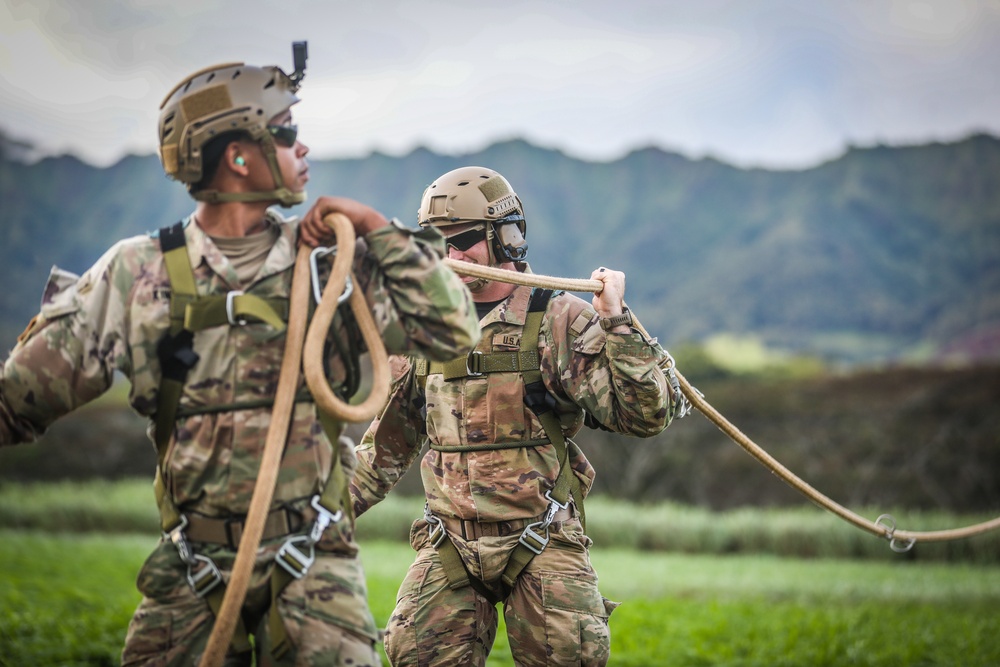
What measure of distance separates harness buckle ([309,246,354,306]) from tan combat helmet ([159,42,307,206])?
0.68 feet

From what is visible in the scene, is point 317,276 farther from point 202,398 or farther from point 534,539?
point 534,539

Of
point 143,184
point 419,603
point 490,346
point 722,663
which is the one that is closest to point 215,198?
point 490,346

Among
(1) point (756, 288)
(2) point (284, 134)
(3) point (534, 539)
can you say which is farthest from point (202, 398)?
(1) point (756, 288)

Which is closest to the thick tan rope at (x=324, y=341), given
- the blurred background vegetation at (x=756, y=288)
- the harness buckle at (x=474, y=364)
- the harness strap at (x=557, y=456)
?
the harness buckle at (x=474, y=364)

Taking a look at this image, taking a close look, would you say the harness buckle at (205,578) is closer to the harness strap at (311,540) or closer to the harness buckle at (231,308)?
the harness strap at (311,540)

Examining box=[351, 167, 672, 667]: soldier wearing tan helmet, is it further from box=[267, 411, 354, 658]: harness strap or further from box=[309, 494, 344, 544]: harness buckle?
box=[309, 494, 344, 544]: harness buckle

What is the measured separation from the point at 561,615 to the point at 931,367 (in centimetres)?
2008

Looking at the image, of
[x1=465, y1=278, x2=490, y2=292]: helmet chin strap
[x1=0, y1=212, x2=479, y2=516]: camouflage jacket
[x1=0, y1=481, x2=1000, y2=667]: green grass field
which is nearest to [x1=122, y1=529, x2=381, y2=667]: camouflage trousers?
[x1=0, y1=212, x2=479, y2=516]: camouflage jacket

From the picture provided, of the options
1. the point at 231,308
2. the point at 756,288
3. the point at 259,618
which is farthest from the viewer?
the point at 756,288

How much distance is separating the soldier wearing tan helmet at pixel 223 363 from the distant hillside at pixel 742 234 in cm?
2983

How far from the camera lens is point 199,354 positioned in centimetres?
388

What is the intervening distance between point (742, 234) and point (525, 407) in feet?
123

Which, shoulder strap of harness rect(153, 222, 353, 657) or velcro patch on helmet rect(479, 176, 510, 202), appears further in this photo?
velcro patch on helmet rect(479, 176, 510, 202)

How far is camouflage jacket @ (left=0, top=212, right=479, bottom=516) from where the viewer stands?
382 cm
